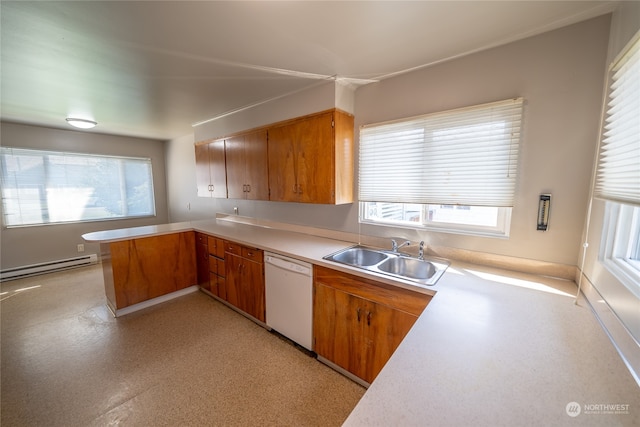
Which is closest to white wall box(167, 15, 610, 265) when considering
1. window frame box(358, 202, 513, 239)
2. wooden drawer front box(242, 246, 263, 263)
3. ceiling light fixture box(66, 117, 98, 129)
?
window frame box(358, 202, 513, 239)

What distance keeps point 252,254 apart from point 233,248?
1.11ft

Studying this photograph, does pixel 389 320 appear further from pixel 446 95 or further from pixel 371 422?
pixel 446 95

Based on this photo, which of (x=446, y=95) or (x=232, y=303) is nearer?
(x=446, y=95)

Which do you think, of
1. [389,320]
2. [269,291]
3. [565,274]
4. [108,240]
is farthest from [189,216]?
[565,274]

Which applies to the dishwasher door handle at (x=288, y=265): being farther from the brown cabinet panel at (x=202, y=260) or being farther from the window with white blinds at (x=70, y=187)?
the window with white blinds at (x=70, y=187)

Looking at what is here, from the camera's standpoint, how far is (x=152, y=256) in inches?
111

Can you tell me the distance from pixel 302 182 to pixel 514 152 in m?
1.64

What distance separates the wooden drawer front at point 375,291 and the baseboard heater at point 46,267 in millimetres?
4714

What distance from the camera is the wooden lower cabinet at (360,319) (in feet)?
4.83

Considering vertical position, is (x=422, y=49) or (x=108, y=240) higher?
(x=422, y=49)

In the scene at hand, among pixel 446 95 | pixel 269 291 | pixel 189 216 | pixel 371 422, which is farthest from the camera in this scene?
pixel 189 216

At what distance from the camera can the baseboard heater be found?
349cm

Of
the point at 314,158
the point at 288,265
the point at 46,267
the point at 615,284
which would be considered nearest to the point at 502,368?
the point at 615,284

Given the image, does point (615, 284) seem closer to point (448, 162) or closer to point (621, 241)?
point (621, 241)
